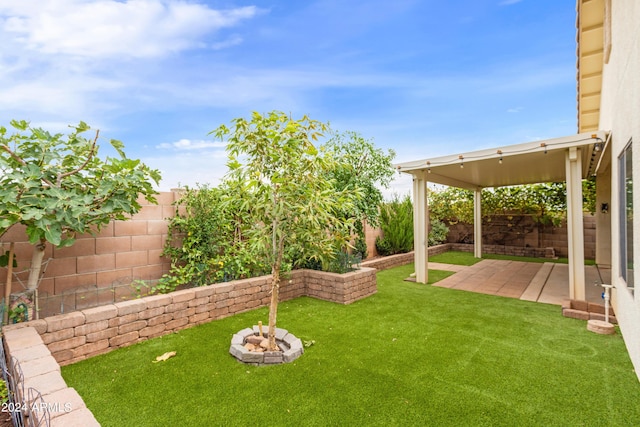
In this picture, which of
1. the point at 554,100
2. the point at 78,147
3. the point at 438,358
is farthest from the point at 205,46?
the point at 554,100

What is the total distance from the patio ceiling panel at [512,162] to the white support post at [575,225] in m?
0.29

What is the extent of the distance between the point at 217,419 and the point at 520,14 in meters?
9.03

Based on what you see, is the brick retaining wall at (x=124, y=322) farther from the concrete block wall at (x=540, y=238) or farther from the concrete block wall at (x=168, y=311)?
the concrete block wall at (x=540, y=238)

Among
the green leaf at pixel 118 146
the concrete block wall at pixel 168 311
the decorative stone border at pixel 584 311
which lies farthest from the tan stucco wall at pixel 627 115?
the green leaf at pixel 118 146

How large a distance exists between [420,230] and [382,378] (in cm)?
489

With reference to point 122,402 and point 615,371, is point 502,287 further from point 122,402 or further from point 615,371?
point 122,402

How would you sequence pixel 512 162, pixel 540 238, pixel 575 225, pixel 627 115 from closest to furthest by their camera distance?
1. pixel 627 115
2. pixel 575 225
3. pixel 512 162
4. pixel 540 238

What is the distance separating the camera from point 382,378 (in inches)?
118

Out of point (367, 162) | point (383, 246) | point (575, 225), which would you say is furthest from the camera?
point (383, 246)

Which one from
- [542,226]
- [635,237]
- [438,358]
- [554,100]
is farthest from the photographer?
[542,226]

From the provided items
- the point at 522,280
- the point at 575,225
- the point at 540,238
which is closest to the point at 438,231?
the point at 540,238

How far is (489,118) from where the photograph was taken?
31.8 feet

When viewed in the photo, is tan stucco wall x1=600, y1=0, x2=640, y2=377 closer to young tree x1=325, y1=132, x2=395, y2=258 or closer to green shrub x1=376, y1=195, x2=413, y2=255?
young tree x1=325, y1=132, x2=395, y2=258

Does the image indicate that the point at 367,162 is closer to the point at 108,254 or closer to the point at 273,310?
the point at 273,310
